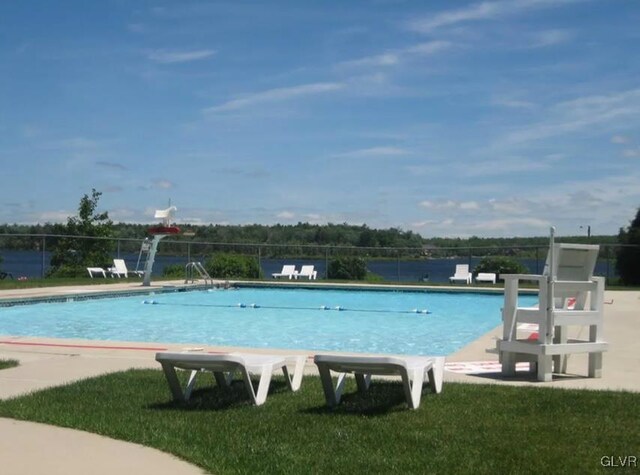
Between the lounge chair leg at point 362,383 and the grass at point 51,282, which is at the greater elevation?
the lounge chair leg at point 362,383

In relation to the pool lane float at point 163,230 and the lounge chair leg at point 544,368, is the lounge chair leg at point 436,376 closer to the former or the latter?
the lounge chair leg at point 544,368

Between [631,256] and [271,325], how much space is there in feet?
53.8

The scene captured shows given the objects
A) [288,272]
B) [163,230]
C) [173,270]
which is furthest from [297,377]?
[288,272]

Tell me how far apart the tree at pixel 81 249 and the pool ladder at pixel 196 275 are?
2.69m

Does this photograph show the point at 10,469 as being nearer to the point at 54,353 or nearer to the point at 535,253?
the point at 54,353

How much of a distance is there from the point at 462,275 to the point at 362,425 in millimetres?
21957

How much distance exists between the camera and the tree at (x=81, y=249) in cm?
2600

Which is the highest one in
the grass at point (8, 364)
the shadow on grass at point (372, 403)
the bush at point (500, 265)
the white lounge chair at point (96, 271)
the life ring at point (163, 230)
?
the life ring at point (163, 230)

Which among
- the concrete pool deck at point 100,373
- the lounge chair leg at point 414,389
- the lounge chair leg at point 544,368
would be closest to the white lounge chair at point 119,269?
the concrete pool deck at point 100,373

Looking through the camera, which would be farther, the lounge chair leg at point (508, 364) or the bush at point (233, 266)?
the bush at point (233, 266)

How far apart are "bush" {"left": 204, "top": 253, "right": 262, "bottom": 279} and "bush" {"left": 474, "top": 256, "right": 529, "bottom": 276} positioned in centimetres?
775

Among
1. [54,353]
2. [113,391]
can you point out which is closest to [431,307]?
[54,353]

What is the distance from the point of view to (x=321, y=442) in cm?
513

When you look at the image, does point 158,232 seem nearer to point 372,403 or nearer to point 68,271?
point 68,271
